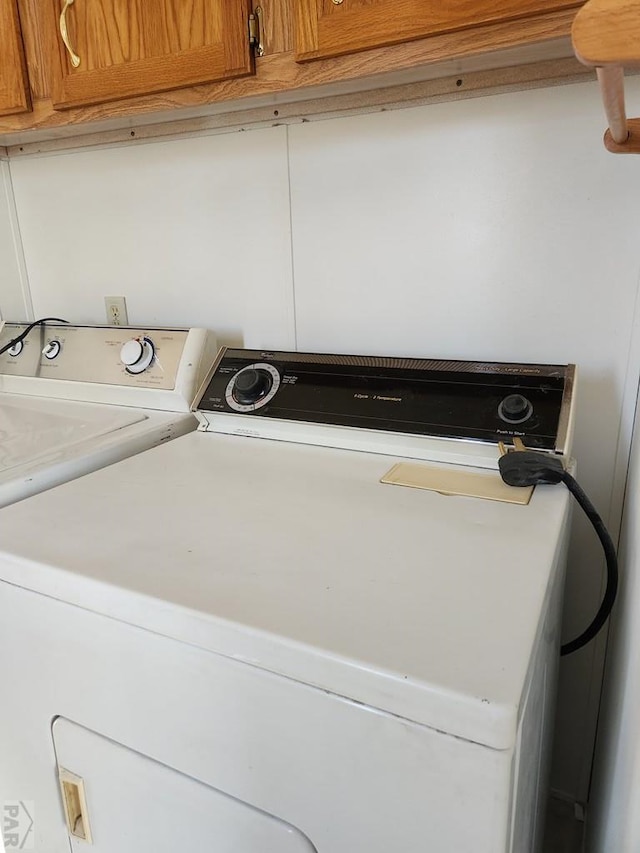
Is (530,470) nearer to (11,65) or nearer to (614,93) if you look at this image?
(614,93)

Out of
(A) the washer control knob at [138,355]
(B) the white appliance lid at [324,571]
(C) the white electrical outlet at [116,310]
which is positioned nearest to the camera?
(B) the white appliance lid at [324,571]

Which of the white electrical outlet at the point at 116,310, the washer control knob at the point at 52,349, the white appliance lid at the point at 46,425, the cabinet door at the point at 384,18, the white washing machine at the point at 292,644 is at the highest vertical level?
the cabinet door at the point at 384,18

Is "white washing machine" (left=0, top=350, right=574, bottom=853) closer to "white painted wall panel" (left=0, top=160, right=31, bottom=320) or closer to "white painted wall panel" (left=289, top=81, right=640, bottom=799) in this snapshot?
"white painted wall panel" (left=289, top=81, right=640, bottom=799)

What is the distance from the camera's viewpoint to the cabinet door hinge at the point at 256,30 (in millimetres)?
910

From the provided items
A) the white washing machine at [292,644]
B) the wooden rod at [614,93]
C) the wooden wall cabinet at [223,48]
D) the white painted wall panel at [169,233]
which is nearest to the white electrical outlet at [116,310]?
the white painted wall panel at [169,233]

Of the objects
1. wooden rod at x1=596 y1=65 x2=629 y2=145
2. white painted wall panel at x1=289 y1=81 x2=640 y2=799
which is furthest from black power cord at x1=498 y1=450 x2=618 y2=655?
wooden rod at x1=596 y1=65 x2=629 y2=145

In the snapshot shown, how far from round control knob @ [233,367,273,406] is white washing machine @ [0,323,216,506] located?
132mm

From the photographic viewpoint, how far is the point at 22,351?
143 centimetres

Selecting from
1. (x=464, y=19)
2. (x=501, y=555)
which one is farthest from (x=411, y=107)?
(x=501, y=555)

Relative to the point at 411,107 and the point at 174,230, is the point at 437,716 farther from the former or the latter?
the point at 174,230

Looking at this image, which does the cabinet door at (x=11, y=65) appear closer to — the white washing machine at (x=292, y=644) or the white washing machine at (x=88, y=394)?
the white washing machine at (x=88, y=394)

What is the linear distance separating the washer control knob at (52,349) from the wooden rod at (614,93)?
1.23 m

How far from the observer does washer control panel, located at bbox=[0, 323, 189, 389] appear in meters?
1.23

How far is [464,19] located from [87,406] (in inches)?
38.8
